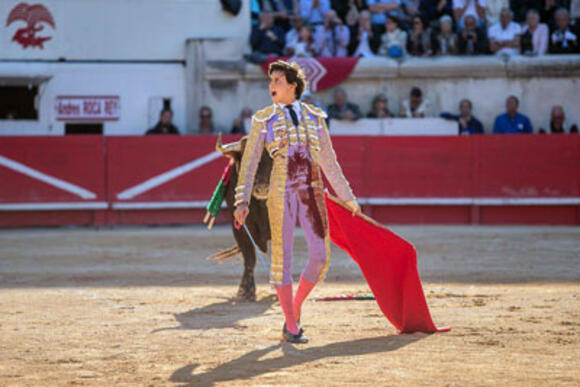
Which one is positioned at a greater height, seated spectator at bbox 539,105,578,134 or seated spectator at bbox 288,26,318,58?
seated spectator at bbox 288,26,318,58

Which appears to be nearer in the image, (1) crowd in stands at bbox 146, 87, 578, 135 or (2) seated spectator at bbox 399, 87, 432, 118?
(1) crowd in stands at bbox 146, 87, 578, 135

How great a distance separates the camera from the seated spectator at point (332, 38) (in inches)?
532

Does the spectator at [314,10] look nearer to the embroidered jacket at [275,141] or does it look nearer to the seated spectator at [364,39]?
the seated spectator at [364,39]

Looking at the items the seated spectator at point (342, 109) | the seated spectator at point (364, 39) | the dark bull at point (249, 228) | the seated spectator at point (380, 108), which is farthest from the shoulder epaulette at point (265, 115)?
the seated spectator at point (364, 39)

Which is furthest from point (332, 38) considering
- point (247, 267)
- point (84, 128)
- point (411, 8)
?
point (247, 267)

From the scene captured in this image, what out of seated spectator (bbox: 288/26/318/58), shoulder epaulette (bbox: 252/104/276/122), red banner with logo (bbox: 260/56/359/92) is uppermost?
seated spectator (bbox: 288/26/318/58)

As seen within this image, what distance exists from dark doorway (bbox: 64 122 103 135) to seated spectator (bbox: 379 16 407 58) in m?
4.10

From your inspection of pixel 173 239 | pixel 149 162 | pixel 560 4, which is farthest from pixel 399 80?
pixel 173 239

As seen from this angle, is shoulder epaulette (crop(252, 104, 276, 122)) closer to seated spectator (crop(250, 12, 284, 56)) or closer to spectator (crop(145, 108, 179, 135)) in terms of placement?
spectator (crop(145, 108, 179, 135))

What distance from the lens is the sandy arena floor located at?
158 inches

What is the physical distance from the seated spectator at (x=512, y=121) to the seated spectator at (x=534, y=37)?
3.57ft

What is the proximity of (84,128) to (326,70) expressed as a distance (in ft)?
11.6

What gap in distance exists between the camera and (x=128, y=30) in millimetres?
14227

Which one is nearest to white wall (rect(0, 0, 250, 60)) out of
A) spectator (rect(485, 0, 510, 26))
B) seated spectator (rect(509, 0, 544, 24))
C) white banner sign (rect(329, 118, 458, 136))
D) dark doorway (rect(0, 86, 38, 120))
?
dark doorway (rect(0, 86, 38, 120))
